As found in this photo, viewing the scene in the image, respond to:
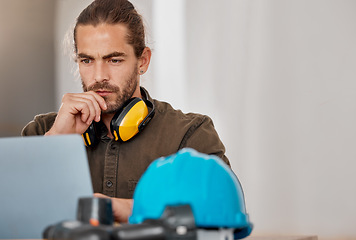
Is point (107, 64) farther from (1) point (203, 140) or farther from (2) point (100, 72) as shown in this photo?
(1) point (203, 140)

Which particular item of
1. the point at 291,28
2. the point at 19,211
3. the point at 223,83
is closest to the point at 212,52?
the point at 223,83

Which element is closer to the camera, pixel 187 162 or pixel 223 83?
pixel 187 162

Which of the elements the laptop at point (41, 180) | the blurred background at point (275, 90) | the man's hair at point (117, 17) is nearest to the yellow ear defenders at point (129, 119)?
the man's hair at point (117, 17)

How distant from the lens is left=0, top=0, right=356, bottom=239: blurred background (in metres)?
2.28

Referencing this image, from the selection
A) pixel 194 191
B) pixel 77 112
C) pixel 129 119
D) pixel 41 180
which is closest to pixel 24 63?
pixel 77 112

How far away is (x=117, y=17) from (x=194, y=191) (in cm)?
122

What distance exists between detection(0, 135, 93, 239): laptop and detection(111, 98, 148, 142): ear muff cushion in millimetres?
660

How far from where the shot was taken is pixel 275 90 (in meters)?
2.38

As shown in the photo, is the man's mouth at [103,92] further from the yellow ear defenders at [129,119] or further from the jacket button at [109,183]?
the jacket button at [109,183]

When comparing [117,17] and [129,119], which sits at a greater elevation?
[117,17]

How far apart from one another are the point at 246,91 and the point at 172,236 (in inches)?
77.4

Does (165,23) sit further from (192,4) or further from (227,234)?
(227,234)

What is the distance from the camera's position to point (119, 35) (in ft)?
5.51

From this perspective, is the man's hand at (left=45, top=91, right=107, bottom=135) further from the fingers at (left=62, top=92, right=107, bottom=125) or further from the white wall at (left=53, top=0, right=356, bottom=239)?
the white wall at (left=53, top=0, right=356, bottom=239)
